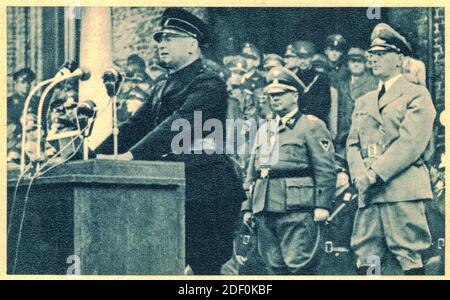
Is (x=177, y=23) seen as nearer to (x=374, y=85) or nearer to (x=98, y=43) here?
(x=98, y=43)

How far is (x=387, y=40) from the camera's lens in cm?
795

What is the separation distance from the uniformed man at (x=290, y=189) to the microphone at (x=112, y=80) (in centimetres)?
133

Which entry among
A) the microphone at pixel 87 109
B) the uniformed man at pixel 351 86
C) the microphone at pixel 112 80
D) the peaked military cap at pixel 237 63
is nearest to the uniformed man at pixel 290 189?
the uniformed man at pixel 351 86

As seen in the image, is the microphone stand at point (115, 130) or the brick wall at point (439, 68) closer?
the microphone stand at point (115, 130)

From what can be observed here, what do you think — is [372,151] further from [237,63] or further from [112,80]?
[112,80]

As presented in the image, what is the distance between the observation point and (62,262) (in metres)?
7.46

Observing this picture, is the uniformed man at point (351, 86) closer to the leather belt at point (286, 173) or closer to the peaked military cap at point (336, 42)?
the peaked military cap at point (336, 42)

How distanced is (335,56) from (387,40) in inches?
18.9

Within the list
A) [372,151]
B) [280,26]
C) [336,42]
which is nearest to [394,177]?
[372,151]

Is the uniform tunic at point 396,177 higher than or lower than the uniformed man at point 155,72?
lower

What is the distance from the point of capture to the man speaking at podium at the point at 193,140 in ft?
25.5

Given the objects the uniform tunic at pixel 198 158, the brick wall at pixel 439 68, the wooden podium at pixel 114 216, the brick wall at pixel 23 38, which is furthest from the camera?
the brick wall at pixel 23 38

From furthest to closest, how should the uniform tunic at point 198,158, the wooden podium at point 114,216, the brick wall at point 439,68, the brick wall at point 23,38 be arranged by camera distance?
1. the brick wall at point 23,38
2. the brick wall at point 439,68
3. the uniform tunic at point 198,158
4. the wooden podium at point 114,216

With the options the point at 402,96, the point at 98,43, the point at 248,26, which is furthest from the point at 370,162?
the point at 98,43
